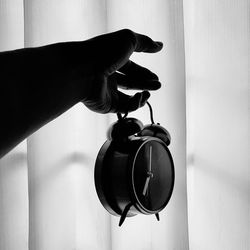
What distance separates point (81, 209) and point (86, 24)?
0.50 m

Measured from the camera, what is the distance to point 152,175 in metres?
0.65

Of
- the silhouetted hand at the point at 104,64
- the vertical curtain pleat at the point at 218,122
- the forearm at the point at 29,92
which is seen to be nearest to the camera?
the forearm at the point at 29,92

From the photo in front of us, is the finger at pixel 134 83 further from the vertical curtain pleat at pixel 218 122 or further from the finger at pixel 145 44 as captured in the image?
the vertical curtain pleat at pixel 218 122

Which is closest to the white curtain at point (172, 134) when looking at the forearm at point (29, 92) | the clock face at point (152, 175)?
the clock face at point (152, 175)

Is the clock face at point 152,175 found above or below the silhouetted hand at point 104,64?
below

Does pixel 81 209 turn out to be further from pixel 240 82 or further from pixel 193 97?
pixel 240 82

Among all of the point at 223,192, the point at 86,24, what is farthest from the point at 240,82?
the point at 86,24

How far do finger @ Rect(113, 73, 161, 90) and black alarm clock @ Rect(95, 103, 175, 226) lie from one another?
0.25 ft

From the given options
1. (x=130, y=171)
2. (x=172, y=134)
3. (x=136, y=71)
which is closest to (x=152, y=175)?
(x=130, y=171)

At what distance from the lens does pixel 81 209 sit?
1.04 meters

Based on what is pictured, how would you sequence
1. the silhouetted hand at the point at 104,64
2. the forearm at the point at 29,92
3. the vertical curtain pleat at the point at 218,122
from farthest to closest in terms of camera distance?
the vertical curtain pleat at the point at 218,122, the silhouetted hand at the point at 104,64, the forearm at the point at 29,92

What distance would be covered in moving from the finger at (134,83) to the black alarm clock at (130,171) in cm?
7

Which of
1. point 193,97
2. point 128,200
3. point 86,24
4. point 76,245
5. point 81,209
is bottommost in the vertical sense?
point 76,245

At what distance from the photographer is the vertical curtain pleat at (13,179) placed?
0.99 metres
